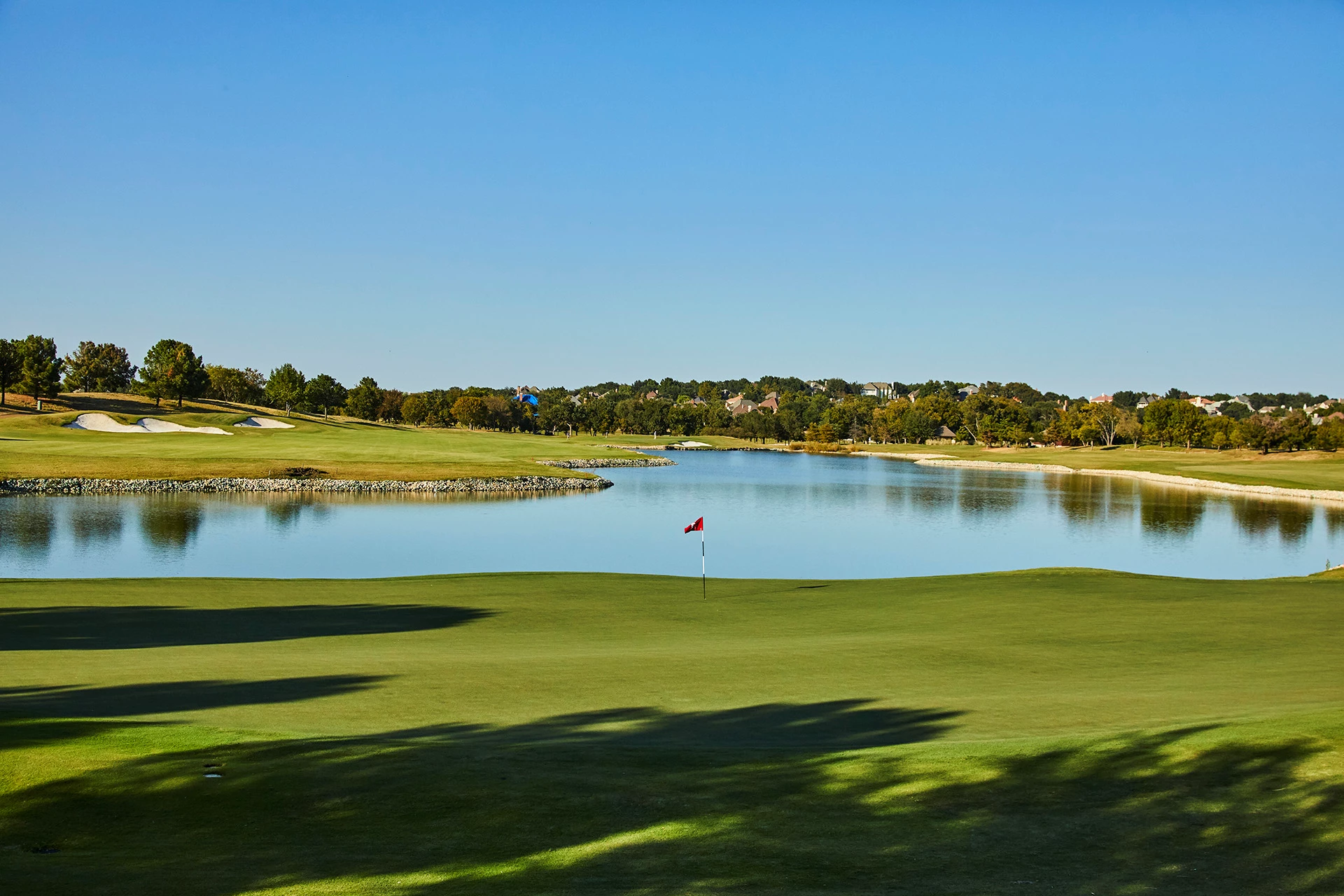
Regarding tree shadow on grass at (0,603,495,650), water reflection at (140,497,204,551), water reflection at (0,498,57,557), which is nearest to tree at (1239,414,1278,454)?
water reflection at (140,497,204,551)

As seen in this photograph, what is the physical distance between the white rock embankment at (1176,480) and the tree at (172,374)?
89.2m

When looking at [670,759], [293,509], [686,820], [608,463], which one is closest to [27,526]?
[293,509]

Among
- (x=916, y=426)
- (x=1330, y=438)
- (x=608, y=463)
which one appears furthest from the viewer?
(x=916, y=426)

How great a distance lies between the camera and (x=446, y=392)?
198375mm

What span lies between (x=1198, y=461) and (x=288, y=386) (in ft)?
381

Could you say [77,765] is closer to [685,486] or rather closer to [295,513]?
[295,513]

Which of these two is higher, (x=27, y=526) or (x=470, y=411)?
(x=470, y=411)

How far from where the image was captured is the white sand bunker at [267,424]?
106 meters

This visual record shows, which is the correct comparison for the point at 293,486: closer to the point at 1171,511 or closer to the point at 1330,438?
the point at 1171,511

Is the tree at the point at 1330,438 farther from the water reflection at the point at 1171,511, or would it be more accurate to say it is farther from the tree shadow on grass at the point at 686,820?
the tree shadow on grass at the point at 686,820

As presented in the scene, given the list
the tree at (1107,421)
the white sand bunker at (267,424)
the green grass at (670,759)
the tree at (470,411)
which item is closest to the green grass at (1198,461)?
the tree at (1107,421)

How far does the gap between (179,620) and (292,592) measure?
4323 millimetres

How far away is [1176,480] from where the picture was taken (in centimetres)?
9306

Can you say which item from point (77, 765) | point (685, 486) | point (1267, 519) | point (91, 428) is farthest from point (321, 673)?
point (91, 428)
